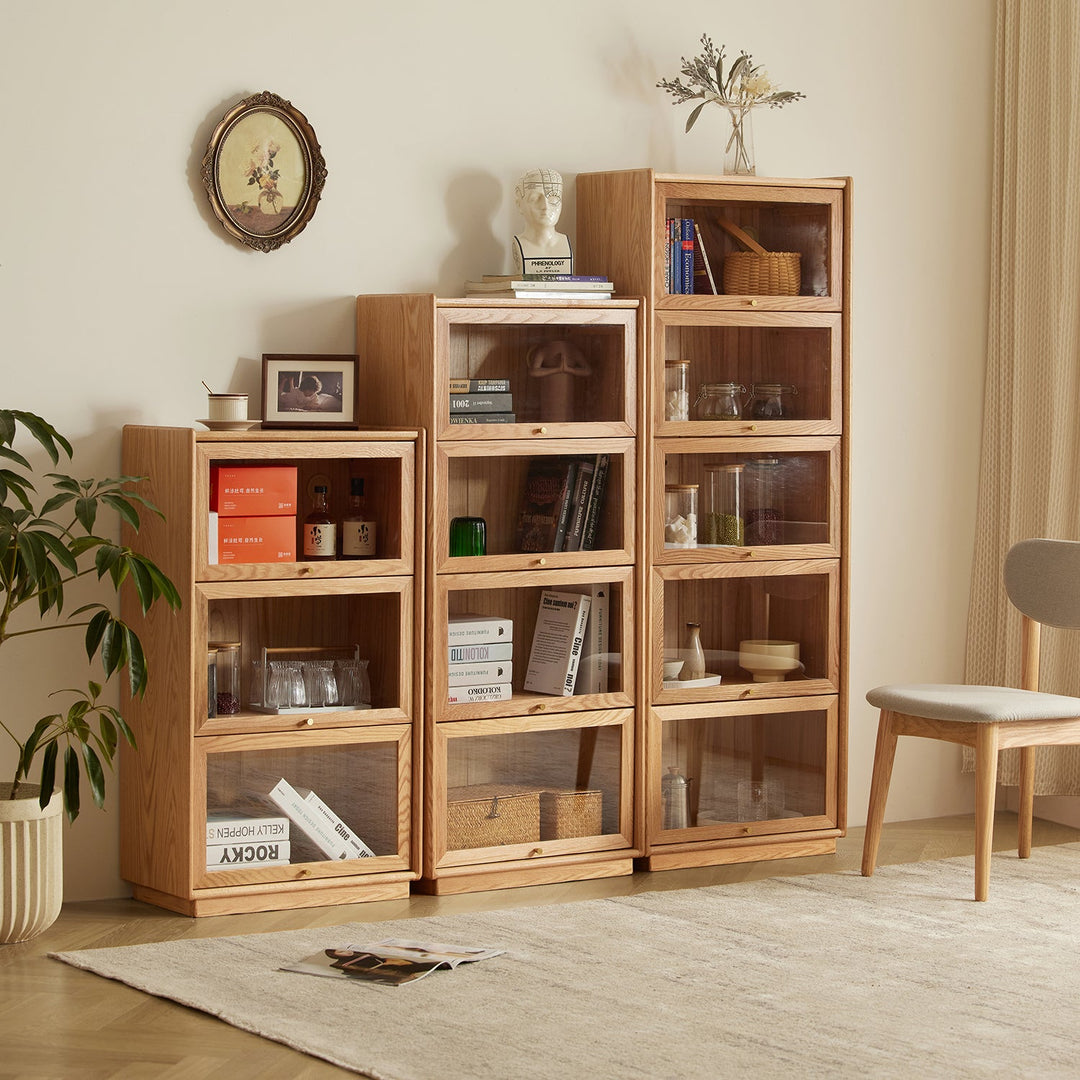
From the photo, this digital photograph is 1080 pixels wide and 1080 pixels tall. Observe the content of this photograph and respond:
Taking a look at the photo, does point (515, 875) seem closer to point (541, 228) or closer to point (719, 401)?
point (719, 401)

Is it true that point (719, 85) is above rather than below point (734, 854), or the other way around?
above

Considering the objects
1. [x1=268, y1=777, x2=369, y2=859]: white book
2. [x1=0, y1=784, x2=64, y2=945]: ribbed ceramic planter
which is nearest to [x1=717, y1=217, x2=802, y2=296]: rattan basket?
[x1=268, y1=777, x2=369, y2=859]: white book

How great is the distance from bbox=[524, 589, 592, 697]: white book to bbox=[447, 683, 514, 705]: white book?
0.09m

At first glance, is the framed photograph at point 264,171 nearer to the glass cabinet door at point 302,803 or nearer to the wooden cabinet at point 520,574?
the wooden cabinet at point 520,574

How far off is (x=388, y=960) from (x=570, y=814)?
0.95m

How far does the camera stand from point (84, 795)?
3984 millimetres

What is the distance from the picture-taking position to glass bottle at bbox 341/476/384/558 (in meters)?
4.01

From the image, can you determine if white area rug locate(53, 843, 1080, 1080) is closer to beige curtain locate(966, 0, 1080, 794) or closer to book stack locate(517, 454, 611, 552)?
book stack locate(517, 454, 611, 552)

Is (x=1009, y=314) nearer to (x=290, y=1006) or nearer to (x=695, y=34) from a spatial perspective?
(x=695, y=34)

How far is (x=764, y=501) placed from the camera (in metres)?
4.48

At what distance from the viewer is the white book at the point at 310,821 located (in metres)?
3.91

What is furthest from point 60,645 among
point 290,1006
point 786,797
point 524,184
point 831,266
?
point 831,266

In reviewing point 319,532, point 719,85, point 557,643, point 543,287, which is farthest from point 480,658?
point 719,85

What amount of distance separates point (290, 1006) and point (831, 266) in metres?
2.52
